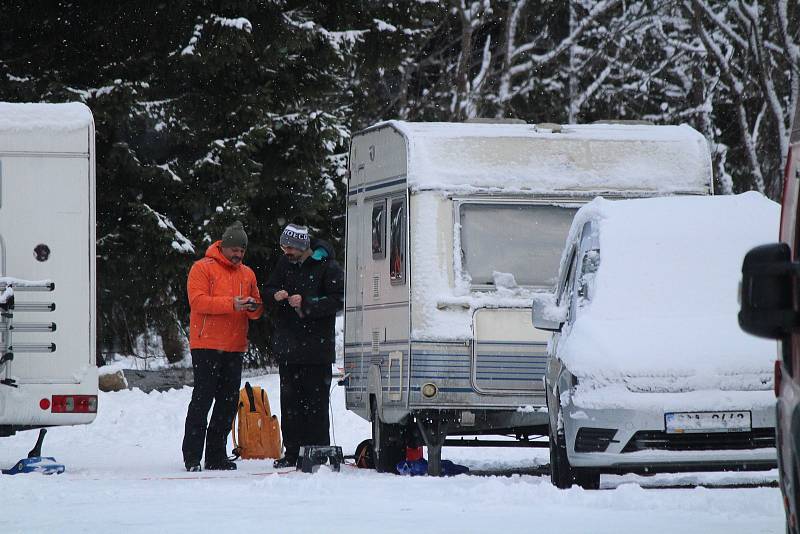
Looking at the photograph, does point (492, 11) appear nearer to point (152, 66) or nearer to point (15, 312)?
point (152, 66)

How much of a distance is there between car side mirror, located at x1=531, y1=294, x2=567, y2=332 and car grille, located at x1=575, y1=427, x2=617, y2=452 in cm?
96

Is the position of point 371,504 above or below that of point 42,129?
below

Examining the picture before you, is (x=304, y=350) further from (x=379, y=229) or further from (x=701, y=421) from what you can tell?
(x=701, y=421)

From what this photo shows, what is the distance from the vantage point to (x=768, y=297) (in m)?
3.84

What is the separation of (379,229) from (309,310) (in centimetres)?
87

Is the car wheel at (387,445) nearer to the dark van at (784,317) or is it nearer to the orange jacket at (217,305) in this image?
the orange jacket at (217,305)

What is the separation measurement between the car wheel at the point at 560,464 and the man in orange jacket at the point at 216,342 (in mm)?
3555

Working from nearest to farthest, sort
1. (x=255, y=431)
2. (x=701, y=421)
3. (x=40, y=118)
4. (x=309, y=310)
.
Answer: (x=701, y=421) < (x=40, y=118) < (x=309, y=310) < (x=255, y=431)

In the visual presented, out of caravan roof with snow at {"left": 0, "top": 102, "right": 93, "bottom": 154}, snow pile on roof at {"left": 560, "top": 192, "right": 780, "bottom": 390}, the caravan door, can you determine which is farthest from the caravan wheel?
caravan roof with snow at {"left": 0, "top": 102, "right": 93, "bottom": 154}

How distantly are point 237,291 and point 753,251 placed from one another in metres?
8.40

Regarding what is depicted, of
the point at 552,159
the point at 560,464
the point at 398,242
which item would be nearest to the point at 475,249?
the point at 398,242

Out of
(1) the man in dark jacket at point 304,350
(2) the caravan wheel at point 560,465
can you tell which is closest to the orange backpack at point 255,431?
(1) the man in dark jacket at point 304,350

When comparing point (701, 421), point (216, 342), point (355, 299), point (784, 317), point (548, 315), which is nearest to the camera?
point (784, 317)

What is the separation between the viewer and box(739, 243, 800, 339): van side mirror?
382cm
